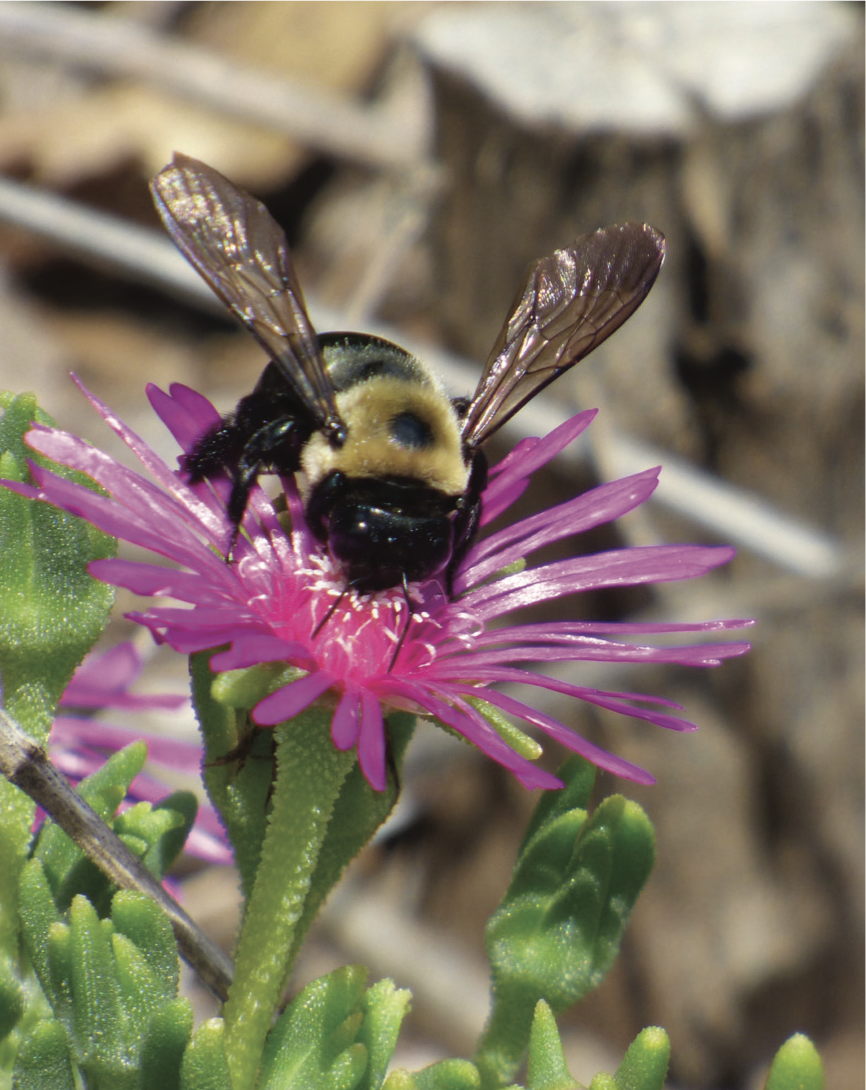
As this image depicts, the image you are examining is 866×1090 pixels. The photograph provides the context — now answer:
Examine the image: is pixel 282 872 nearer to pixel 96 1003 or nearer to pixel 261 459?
pixel 96 1003

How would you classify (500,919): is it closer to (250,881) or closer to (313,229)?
(250,881)

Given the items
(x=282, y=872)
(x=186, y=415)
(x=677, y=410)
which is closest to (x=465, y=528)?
(x=186, y=415)

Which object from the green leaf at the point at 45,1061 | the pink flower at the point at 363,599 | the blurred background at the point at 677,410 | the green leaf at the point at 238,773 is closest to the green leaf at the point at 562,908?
the pink flower at the point at 363,599

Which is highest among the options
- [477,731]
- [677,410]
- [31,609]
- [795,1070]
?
[31,609]

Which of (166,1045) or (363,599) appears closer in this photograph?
(166,1045)

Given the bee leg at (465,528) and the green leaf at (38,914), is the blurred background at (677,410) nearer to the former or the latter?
the bee leg at (465,528)
